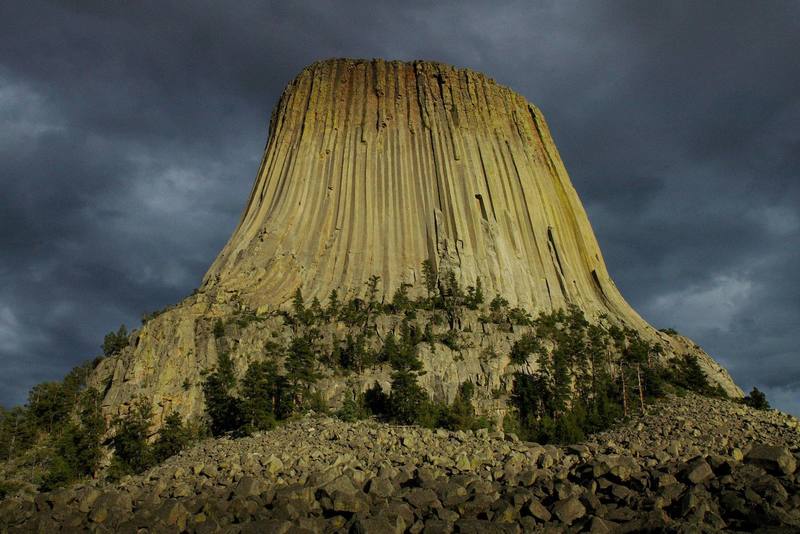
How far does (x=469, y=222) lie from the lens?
47.4 m

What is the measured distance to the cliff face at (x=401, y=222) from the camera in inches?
1425

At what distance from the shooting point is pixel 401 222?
157ft

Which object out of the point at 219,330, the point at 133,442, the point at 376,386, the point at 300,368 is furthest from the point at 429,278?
the point at 133,442

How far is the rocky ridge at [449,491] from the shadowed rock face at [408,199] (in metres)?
22.7

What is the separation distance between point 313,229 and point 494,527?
37438 mm

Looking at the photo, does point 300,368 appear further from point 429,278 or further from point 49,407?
point 49,407

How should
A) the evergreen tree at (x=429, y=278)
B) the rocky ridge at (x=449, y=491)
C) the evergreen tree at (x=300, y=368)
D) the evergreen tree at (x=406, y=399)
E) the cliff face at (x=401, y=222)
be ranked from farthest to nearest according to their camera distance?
the evergreen tree at (x=429, y=278)
the cliff face at (x=401, y=222)
the evergreen tree at (x=300, y=368)
the evergreen tree at (x=406, y=399)
the rocky ridge at (x=449, y=491)

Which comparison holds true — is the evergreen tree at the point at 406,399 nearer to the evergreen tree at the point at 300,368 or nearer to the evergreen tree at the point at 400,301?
the evergreen tree at the point at 300,368

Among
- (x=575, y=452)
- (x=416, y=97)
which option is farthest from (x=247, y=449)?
(x=416, y=97)

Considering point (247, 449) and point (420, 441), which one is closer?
point (420, 441)

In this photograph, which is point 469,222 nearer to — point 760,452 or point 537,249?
point 537,249

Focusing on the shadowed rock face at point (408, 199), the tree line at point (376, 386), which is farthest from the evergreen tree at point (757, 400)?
the shadowed rock face at point (408, 199)

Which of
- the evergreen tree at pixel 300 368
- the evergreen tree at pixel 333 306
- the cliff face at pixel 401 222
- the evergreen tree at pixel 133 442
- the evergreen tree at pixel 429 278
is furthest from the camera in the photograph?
the evergreen tree at pixel 429 278

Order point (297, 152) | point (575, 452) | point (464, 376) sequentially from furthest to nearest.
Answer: point (297, 152) < point (464, 376) < point (575, 452)
